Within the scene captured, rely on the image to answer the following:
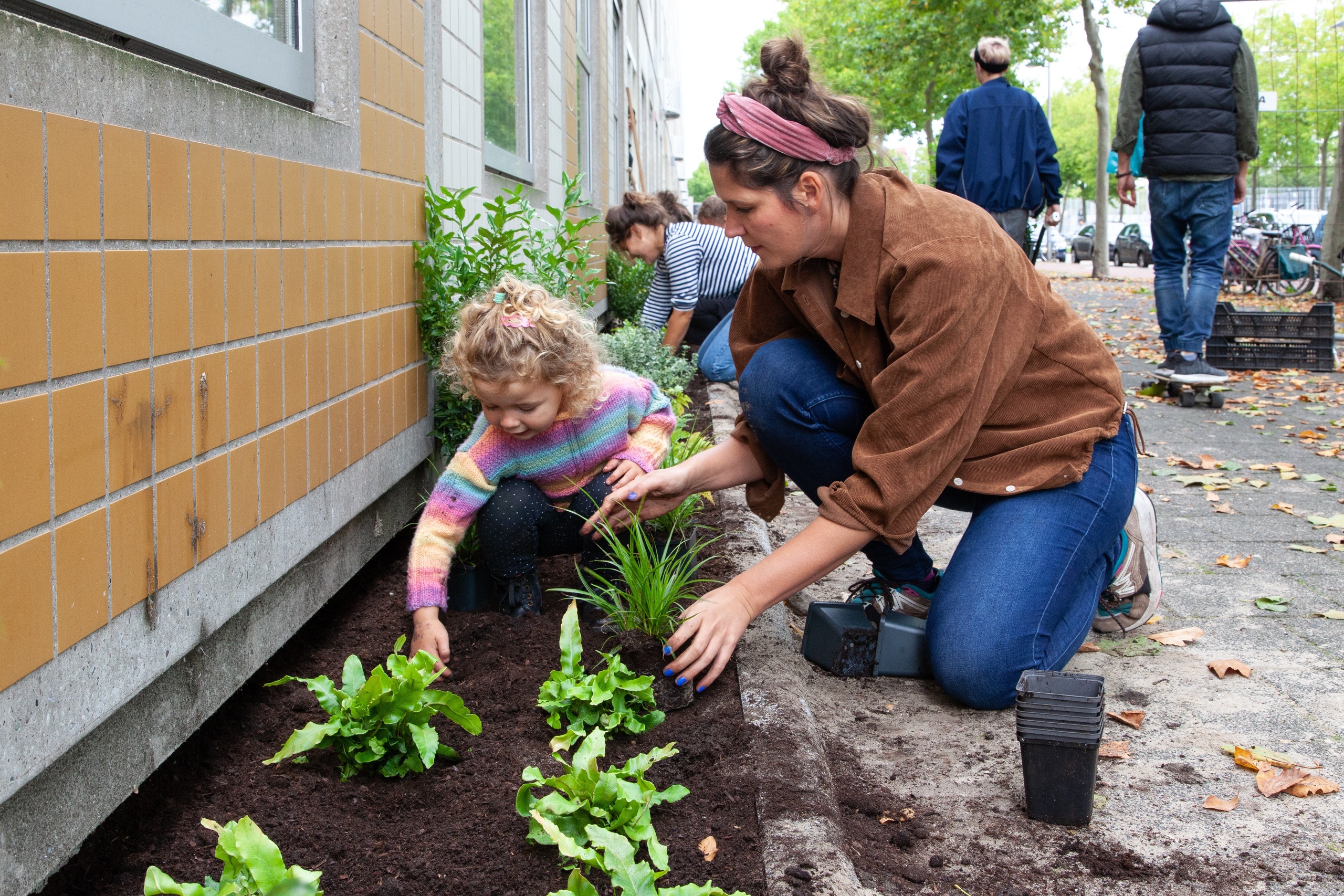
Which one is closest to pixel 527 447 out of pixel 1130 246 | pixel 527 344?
pixel 527 344

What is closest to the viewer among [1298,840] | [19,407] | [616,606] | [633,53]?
[19,407]

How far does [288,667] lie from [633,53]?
12.8 metres

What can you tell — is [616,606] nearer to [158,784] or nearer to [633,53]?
[158,784]

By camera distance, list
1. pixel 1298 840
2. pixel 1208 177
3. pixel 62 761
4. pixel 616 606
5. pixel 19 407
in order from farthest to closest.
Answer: pixel 1208 177 < pixel 616 606 < pixel 1298 840 < pixel 62 761 < pixel 19 407

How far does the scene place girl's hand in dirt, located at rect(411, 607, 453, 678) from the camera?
237 centimetres

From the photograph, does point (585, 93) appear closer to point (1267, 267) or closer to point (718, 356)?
point (718, 356)

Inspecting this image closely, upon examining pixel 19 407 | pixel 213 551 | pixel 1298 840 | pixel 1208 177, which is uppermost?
pixel 1208 177

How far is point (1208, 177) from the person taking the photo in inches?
247

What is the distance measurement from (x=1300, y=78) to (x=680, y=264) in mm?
53505

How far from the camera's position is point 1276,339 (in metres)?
7.96

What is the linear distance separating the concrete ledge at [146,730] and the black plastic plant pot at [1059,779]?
5.04 feet

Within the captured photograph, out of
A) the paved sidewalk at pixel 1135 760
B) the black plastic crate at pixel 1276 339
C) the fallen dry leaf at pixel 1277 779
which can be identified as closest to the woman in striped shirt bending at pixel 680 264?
the paved sidewalk at pixel 1135 760

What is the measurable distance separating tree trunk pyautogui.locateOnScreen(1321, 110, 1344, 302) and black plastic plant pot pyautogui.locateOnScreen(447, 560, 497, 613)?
1283cm

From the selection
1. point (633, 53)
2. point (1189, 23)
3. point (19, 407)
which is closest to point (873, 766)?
point (19, 407)
